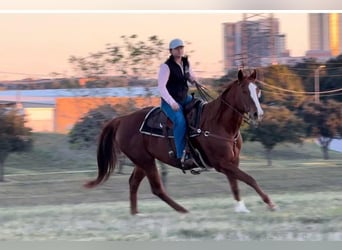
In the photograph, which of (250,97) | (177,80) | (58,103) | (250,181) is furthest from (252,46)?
(58,103)

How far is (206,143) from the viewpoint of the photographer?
893cm

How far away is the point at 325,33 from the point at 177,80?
6.04ft

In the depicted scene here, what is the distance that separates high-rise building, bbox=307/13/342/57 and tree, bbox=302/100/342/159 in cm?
63

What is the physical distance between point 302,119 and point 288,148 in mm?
389

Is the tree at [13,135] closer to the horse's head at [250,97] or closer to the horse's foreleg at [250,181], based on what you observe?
the horse's foreleg at [250,181]

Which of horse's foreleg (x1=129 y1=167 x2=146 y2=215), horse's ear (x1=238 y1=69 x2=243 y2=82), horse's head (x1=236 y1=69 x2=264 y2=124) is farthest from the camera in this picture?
horse's foreleg (x1=129 y1=167 x2=146 y2=215)

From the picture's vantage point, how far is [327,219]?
A: 28.4 feet

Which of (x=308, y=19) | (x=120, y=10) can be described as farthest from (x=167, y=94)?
(x=308, y=19)

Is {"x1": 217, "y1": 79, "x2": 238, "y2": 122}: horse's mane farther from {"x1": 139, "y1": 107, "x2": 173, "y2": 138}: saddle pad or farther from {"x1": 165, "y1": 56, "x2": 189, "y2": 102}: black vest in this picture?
{"x1": 139, "y1": 107, "x2": 173, "y2": 138}: saddle pad

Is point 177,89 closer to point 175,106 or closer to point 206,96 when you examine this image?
point 175,106

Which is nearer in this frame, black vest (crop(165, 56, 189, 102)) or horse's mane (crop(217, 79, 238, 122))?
horse's mane (crop(217, 79, 238, 122))

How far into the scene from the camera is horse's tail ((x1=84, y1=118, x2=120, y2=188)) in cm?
964

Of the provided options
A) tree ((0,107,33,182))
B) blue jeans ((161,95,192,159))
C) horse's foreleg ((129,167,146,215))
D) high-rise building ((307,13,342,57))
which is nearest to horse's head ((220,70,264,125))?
blue jeans ((161,95,192,159))

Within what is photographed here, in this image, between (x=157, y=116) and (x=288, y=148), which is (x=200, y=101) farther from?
(x=288, y=148)
